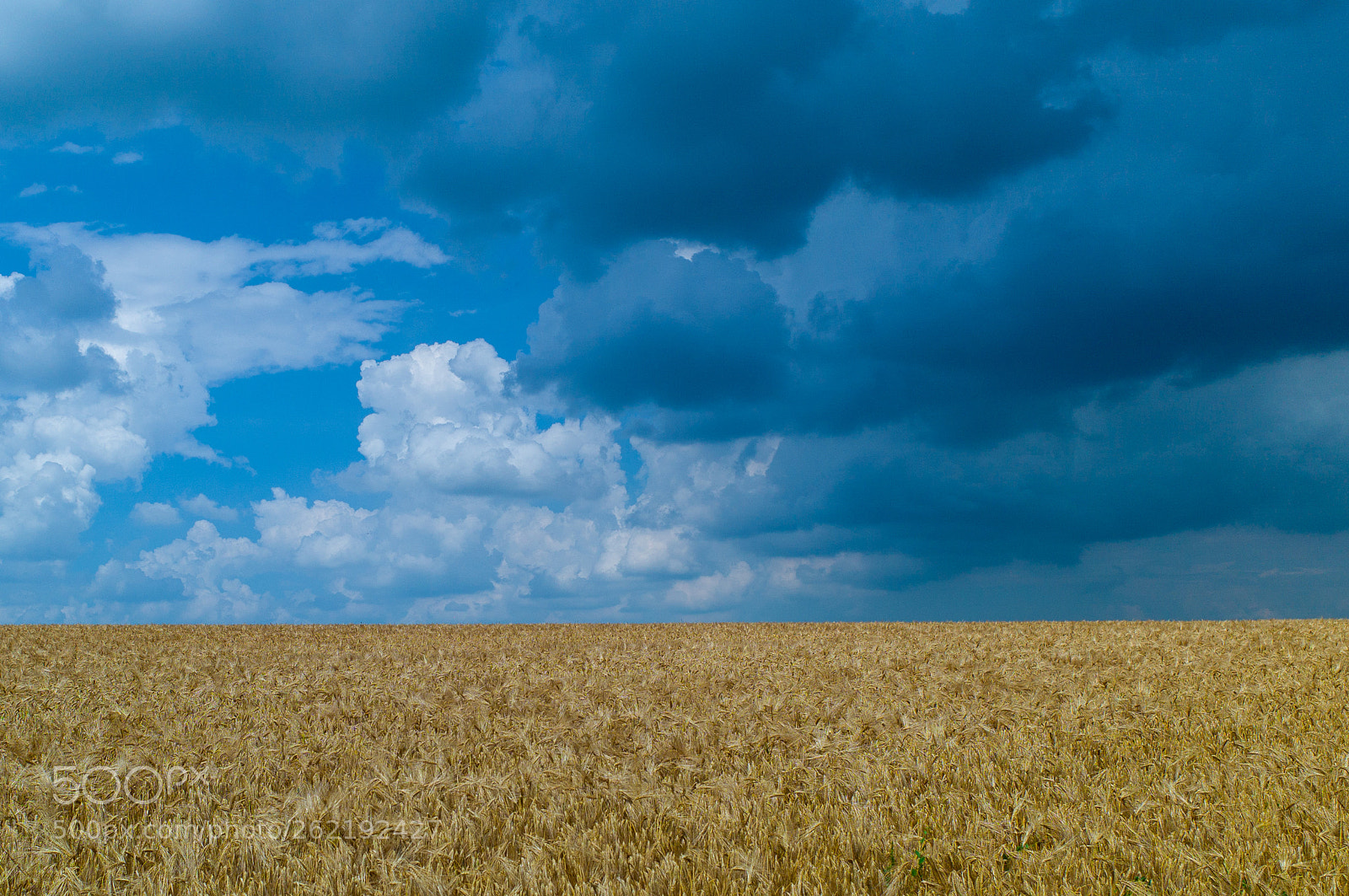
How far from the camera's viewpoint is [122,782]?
6.36 metres

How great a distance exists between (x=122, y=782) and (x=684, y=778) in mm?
4360

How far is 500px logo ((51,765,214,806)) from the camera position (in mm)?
6117

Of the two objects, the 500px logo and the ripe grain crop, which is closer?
the ripe grain crop

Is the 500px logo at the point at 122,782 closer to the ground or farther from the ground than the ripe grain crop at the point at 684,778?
farther from the ground

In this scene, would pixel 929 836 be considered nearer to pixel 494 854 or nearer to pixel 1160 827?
pixel 1160 827

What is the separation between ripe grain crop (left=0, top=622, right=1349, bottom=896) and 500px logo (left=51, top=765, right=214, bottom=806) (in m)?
0.03

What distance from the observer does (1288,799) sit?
559 centimetres

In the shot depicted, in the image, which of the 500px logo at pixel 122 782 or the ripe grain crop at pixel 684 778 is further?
the 500px logo at pixel 122 782

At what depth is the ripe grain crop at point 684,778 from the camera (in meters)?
4.52

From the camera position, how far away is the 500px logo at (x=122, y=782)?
20.1 feet

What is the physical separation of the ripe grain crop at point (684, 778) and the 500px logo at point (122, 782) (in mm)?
32

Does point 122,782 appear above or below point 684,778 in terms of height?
above

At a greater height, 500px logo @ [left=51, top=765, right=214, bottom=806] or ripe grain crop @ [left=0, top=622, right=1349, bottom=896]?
500px logo @ [left=51, top=765, right=214, bottom=806]

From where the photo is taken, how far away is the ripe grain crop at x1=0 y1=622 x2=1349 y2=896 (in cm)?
452
